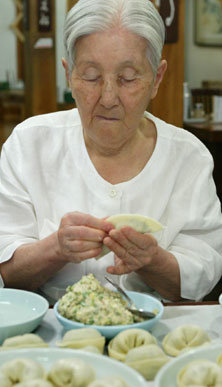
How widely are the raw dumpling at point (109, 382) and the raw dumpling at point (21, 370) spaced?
101mm

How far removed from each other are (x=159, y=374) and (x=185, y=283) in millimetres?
843

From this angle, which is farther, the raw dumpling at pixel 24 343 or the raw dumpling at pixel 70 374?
the raw dumpling at pixel 24 343

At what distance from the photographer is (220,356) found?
1105 millimetres

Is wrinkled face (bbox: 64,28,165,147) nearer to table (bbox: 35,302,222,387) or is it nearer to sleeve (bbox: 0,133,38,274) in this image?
sleeve (bbox: 0,133,38,274)

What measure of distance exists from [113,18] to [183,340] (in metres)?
0.96

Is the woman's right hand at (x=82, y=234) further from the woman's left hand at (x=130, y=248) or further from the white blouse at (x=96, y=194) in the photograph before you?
the white blouse at (x=96, y=194)

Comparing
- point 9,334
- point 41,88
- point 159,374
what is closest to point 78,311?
point 9,334

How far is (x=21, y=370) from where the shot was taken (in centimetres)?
100

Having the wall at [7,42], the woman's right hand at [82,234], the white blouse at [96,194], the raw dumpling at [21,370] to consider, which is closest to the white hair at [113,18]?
the white blouse at [96,194]

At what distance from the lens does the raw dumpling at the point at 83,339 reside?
3.80ft

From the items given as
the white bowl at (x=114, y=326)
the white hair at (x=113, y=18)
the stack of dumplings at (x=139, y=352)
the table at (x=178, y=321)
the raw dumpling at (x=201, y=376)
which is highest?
the white hair at (x=113, y=18)

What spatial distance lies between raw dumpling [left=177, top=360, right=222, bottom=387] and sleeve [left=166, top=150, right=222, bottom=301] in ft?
2.61

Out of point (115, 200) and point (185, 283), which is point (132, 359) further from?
point (115, 200)

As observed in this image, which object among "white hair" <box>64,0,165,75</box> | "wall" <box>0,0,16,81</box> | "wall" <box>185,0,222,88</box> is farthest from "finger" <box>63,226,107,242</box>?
"wall" <box>185,0,222,88</box>
